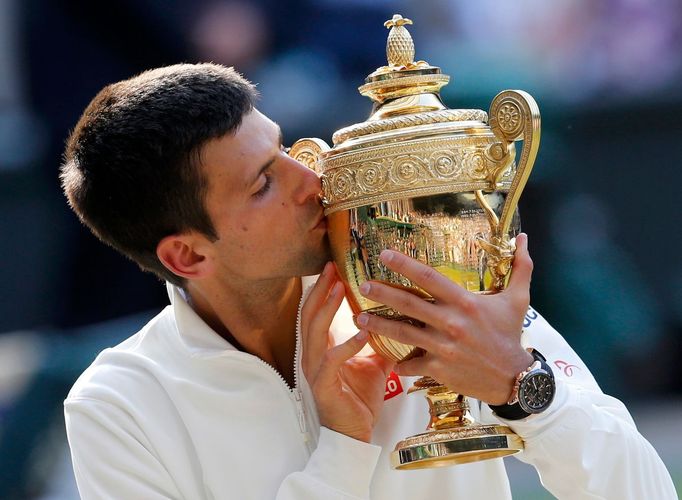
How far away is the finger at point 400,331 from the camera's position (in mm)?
2457

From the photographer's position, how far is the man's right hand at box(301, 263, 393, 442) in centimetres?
269

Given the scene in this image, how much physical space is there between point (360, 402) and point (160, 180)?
2.46 feet

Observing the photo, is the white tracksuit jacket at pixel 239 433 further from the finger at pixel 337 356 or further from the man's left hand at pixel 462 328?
the man's left hand at pixel 462 328

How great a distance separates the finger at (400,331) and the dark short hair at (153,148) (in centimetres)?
54

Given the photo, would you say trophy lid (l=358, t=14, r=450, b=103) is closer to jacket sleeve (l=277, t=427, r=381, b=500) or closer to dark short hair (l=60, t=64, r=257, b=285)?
dark short hair (l=60, t=64, r=257, b=285)

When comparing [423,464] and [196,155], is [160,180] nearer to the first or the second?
[196,155]

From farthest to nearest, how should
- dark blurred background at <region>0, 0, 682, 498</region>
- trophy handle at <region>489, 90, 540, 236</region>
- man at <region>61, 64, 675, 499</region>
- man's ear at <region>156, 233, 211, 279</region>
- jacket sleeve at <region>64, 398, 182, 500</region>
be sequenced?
1. dark blurred background at <region>0, 0, 682, 498</region>
2. man's ear at <region>156, 233, 211, 279</region>
3. jacket sleeve at <region>64, 398, 182, 500</region>
4. man at <region>61, 64, 675, 499</region>
5. trophy handle at <region>489, 90, 540, 236</region>

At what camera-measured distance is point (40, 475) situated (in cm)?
572

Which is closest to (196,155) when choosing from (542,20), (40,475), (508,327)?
(508,327)

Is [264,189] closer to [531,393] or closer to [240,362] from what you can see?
[240,362]

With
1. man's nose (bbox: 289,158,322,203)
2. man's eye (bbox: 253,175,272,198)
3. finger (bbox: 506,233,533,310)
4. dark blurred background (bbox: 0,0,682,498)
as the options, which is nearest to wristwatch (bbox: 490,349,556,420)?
finger (bbox: 506,233,533,310)

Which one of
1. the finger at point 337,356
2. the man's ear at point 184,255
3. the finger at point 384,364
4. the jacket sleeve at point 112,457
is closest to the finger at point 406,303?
the finger at point 337,356

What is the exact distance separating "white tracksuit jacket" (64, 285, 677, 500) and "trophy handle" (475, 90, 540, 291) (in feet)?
1.30

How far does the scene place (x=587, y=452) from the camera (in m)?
2.58
